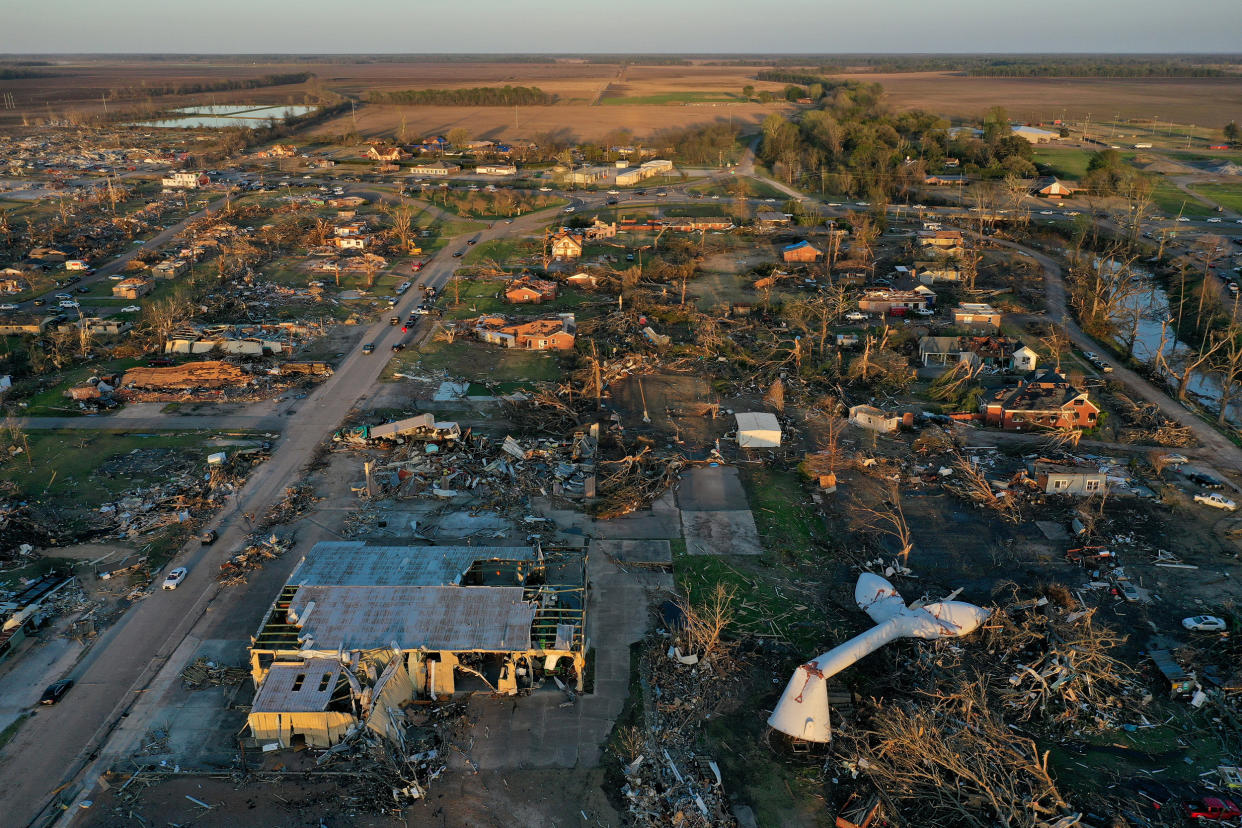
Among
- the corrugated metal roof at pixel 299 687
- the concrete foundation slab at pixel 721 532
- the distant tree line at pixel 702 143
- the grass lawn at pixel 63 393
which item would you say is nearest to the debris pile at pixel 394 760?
the corrugated metal roof at pixel 299 687

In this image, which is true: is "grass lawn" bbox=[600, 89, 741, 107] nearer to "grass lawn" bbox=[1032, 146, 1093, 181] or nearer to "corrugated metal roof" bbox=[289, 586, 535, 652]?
"grass lawn" bbox=[1032, 146, 1093, 181]

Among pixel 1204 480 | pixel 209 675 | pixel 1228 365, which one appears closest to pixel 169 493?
pixel 209 675

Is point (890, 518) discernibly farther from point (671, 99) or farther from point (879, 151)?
point (671, 99)

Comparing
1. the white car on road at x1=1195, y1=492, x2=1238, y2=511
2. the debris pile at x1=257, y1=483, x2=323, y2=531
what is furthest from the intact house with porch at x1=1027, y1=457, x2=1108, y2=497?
the debris pile at x1=257, y1=483, x2=323, y2=531

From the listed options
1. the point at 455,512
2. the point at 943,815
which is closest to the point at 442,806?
the point at 943,815

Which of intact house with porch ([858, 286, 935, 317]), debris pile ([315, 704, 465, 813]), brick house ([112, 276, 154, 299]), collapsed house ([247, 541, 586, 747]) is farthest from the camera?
brick house ([112, 276, 154, 299])

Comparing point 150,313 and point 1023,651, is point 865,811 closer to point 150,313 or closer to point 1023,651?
point 1023,651
